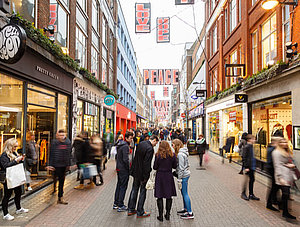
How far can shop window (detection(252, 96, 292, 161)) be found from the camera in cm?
957

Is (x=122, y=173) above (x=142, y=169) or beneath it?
beneath

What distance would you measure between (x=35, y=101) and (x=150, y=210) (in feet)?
17.6

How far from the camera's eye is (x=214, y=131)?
20438 mm

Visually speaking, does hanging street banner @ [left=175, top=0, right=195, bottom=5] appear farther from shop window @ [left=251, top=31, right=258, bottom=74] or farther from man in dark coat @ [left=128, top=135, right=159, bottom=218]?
man in dark coat @ [left=128, top=135, right=159, bottom=218]

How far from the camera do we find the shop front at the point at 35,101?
22.0 feet

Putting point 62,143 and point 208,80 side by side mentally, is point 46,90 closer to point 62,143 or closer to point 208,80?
point 62,143

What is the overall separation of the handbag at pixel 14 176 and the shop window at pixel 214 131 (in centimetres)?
1595

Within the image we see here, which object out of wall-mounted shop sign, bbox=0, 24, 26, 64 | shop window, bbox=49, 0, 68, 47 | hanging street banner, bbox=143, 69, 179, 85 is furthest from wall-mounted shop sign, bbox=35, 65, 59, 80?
hanging street banner, bbox=143, 69, 179, 85

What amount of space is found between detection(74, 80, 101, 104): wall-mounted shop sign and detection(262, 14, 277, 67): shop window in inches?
367

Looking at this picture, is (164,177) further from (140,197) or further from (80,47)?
(80,47)

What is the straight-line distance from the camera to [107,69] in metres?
20.9

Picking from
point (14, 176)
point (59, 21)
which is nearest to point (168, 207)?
point (14, 176)

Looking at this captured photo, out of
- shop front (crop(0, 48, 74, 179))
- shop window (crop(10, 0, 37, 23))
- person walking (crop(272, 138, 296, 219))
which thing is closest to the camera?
person walking (crop(272, 138, 296, 219))

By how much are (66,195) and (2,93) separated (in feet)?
11.3
